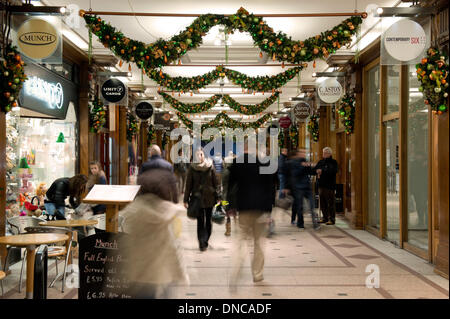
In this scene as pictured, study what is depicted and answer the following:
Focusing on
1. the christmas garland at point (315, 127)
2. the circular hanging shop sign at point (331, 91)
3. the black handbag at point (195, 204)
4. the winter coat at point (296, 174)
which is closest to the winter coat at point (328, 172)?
the winter coat at point (296, 174)

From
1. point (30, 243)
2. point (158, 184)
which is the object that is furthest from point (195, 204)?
point (158, 184)

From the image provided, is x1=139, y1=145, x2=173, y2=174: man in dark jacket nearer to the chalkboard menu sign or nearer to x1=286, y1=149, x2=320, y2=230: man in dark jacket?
the chalkboard menu sign

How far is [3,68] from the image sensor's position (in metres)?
6.00

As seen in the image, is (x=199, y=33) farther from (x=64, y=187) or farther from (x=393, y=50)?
(x=64, y=187)

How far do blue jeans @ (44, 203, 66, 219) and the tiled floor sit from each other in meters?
1.01

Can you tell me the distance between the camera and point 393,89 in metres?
8.98

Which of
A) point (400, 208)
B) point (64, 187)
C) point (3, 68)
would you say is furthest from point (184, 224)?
point (3, 68)

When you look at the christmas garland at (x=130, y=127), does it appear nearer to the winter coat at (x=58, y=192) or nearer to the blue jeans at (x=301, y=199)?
the blue jeans at (x=301, y=199)

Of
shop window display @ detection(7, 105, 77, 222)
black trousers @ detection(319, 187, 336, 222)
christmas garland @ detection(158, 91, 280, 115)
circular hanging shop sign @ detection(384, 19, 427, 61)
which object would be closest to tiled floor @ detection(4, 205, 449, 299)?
shop window display @ detection(7, 105, 77, 222)

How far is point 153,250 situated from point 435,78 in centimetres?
417
